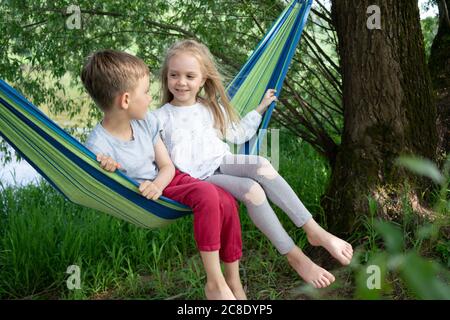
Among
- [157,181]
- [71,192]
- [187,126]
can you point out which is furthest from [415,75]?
[71,192]

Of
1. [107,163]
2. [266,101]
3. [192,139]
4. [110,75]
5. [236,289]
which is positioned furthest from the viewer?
[266,101]

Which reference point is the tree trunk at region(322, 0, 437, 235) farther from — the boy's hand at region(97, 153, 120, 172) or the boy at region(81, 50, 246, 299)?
the boy's hand at region(97, 153, 120, 172)

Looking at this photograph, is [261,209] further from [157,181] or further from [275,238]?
[157,181]

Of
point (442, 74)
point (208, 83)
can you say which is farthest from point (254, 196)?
point (442, 74)

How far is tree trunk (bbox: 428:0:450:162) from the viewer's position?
2.82m

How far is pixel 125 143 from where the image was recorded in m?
1.90

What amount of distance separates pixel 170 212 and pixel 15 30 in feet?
6.01

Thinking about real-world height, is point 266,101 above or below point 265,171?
above

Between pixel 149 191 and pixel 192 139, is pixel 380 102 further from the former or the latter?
pixel 149 191

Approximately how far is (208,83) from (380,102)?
76cm

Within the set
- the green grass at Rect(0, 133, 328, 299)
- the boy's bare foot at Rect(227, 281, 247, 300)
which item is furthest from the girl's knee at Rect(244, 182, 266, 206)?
the green grass at Rect(0, 133, 328, 299)

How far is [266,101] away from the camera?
230 centimetres

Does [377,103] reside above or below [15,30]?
below

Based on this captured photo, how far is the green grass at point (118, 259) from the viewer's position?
2.51m
